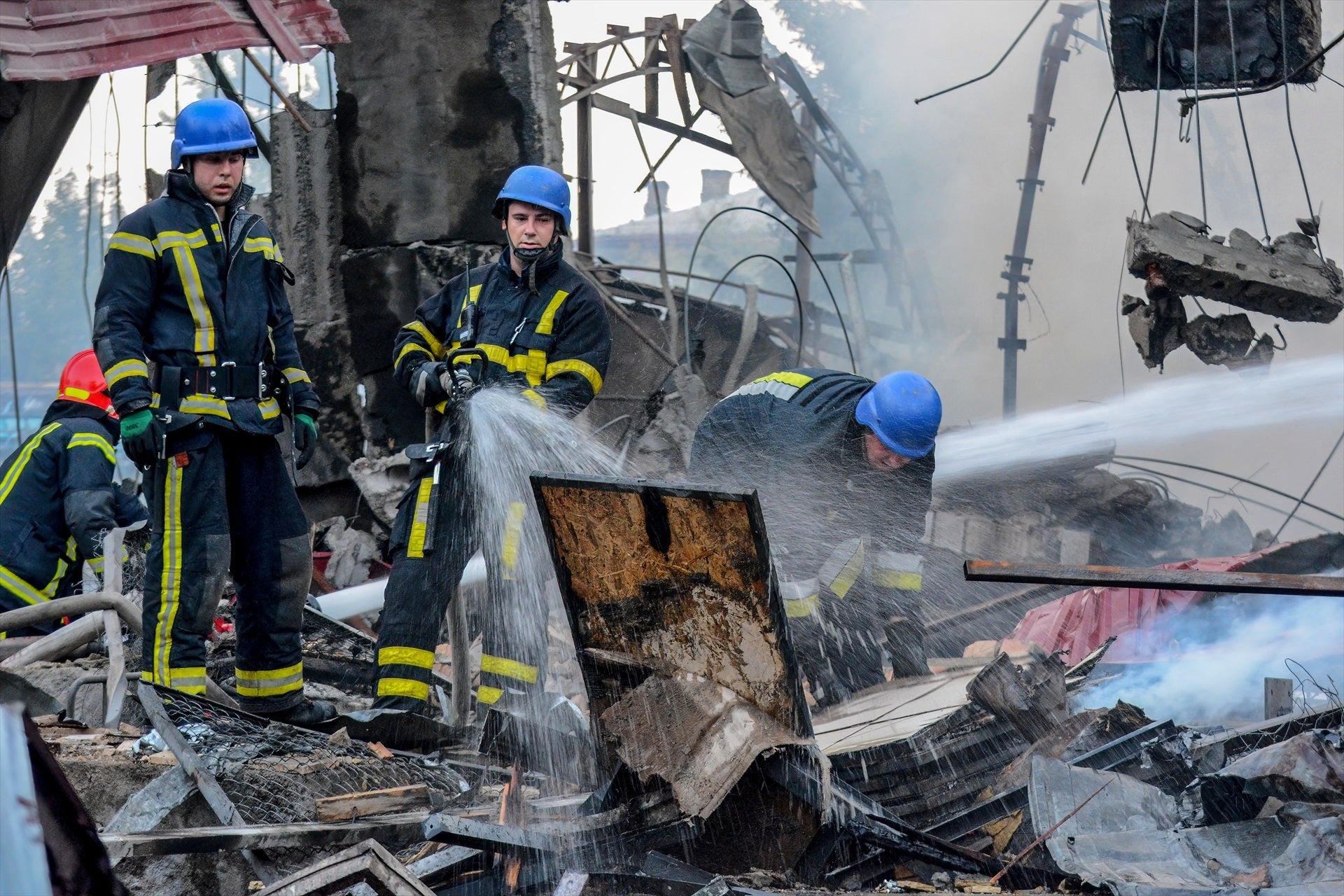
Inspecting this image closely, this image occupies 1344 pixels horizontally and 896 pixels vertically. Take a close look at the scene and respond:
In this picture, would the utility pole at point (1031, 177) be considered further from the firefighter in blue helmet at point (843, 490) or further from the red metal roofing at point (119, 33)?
the red metal roofing at point (119, 33)

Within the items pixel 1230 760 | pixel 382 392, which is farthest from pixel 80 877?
pixel 382 392

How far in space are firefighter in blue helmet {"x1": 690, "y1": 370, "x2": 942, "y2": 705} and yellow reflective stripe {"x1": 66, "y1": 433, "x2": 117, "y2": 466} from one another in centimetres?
239

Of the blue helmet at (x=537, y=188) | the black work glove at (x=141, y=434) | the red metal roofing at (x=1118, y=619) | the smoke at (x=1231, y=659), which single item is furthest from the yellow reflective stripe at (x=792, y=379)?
the red metal roofing at (x=1118, y=619)

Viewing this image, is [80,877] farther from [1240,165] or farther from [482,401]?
[1240,165]

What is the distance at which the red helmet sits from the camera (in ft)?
16.7

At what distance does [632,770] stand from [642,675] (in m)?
0.26

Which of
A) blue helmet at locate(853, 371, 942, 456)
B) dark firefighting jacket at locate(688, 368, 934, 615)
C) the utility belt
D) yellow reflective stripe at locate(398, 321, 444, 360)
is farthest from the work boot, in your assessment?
blue helmet at locate(853, 371, 942, 456)

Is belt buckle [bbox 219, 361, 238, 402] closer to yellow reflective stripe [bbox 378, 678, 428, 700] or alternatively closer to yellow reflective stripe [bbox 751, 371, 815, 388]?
yellow reflective stripe [bbox 378, 678, 428, 700]

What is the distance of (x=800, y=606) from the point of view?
4508 mm

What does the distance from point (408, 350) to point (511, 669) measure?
137cm

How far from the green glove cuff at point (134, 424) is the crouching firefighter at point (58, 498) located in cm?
99

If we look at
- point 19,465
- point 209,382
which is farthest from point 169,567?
point 19,465

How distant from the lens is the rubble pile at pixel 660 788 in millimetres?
3117

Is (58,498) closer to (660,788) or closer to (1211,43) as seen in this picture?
(660,788)
